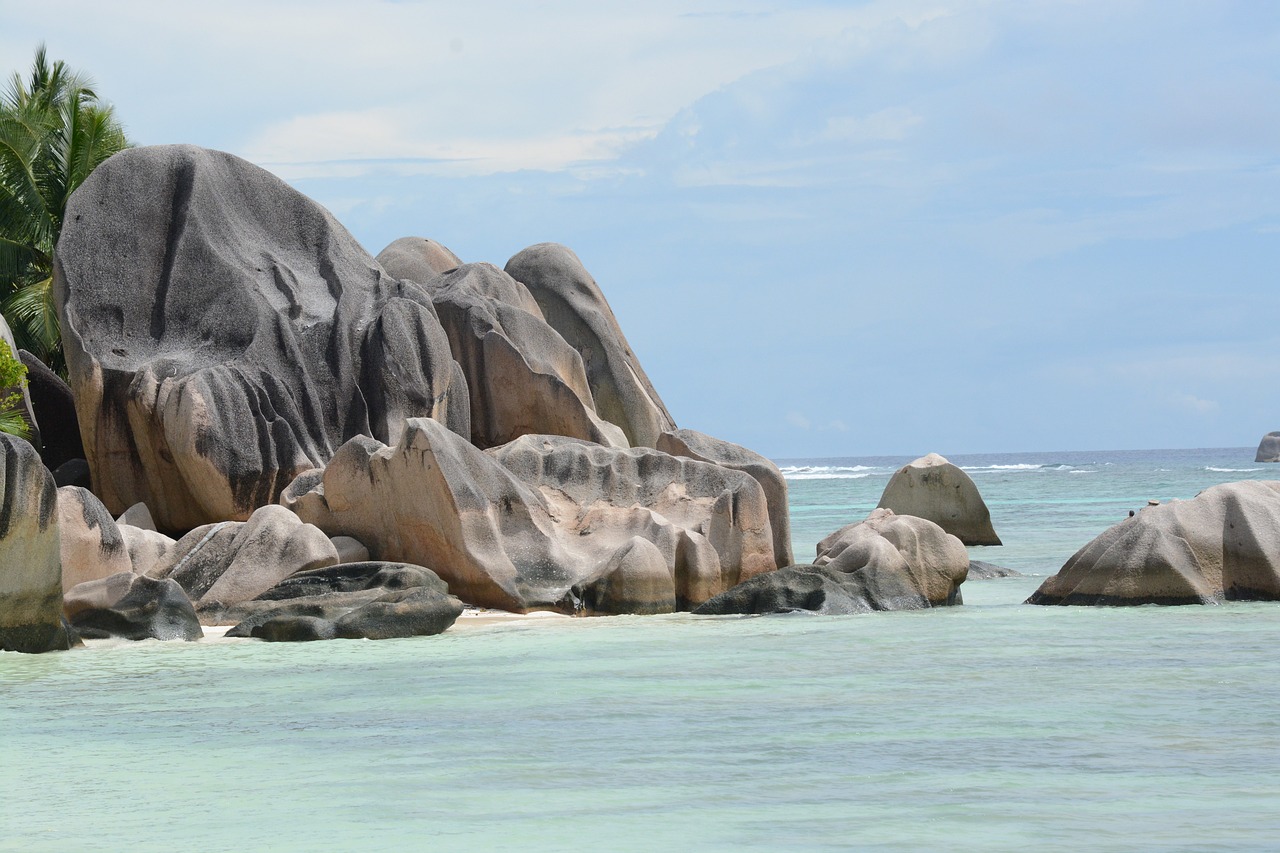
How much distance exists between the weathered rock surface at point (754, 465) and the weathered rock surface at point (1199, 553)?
420 cm

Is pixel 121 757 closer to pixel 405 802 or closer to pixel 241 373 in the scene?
pixel 405 802

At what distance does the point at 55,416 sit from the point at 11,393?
249 cm

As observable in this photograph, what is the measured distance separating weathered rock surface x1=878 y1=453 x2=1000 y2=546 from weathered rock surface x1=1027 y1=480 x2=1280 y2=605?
1200cm

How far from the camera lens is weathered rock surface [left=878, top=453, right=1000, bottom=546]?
1057 inches

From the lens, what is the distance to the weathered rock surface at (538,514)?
14906 millimetres

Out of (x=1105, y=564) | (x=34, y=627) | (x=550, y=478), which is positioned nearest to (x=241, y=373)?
(x=550, y=478)

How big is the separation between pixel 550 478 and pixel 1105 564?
581 centimetres

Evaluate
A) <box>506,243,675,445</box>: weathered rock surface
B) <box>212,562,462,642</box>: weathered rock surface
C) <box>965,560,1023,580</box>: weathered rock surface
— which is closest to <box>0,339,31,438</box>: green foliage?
<box>212,562,462,642</box>: weathered rock surface

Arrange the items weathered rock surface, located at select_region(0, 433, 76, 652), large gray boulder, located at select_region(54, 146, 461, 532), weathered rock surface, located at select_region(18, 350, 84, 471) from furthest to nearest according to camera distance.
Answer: weathered rock surface, located at select_region(18, 350, 84, 471)
large gray boulder, located at select_region(54, 146, 461, 532)
weathered rock surface, located at select_region(0, 433, 76, 652)

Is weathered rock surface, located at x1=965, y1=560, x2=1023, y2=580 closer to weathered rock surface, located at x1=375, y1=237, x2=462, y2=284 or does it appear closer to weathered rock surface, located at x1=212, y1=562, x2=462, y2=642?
weathered rock surface, located at x1=212, y1=562, x2=462, y2=642

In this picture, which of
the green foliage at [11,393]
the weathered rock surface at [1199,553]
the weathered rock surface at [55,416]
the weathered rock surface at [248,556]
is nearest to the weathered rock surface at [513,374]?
the weathered rock surface at [55,416]

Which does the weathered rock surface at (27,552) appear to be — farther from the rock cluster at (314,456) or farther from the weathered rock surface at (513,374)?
the weathered rock surface at (513,374)

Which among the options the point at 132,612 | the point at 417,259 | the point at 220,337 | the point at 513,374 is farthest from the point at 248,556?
the point at 417,259

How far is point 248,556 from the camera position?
14.5 meters
